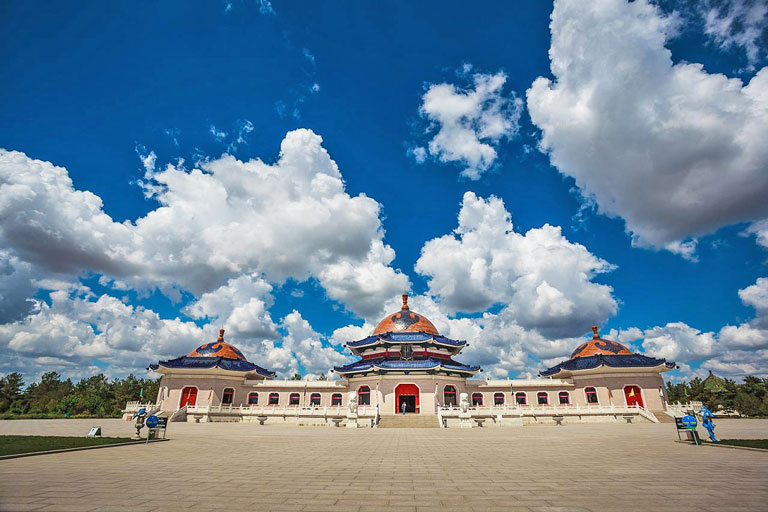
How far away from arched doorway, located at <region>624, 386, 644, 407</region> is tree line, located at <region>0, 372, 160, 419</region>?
57.7 metres

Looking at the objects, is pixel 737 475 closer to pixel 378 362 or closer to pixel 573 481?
pixel 573 481

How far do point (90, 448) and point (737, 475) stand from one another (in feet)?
65.8

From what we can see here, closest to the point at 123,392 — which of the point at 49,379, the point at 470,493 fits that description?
the point at 49,379

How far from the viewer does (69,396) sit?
60156mm

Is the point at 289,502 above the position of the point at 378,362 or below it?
below

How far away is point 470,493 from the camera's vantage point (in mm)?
7164

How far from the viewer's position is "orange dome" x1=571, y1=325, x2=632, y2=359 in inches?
1778

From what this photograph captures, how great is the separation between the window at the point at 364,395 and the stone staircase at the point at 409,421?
6166 mm

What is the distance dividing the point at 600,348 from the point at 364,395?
29.0 meters

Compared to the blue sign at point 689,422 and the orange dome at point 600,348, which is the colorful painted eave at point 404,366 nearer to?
the orange dome at point 600,348

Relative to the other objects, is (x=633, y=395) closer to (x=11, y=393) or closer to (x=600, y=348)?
(x=600, y=348)

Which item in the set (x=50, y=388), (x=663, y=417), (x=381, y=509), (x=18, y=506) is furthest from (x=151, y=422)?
(x=50, y=388)

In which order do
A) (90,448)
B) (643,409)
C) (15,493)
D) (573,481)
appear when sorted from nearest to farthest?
(15,493)
(573,481)
(90,448)
(643,409)

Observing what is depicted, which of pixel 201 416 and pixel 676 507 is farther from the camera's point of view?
pixel 201 416
